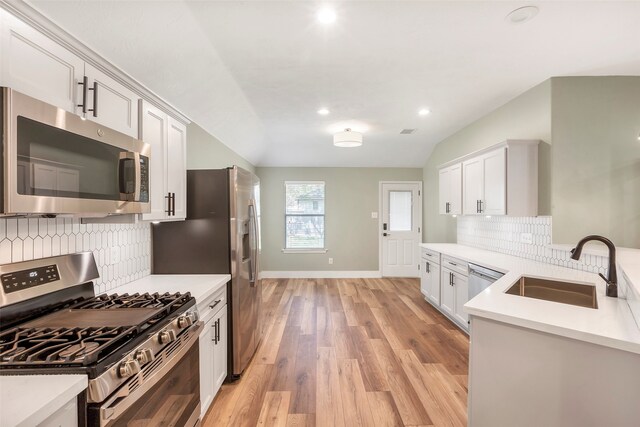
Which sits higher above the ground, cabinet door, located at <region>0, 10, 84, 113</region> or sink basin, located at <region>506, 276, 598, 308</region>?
cabinet door, located at <region>0, 10, 84, 113</region>

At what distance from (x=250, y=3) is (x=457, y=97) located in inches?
100

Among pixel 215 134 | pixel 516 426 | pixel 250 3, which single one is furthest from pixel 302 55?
pixel 516 426

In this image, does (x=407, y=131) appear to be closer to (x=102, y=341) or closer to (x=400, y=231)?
(x=400, y=231)

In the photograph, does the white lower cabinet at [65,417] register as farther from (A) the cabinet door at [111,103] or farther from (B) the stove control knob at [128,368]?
(A) the cabinet door at [111,103]

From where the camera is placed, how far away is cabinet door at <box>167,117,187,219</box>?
7.06 ft

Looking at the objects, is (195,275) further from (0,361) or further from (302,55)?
(302,55)

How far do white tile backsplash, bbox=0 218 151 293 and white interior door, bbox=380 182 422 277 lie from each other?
4842 mm

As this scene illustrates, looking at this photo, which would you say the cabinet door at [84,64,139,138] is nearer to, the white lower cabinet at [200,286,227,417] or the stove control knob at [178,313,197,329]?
the stove control knob at [178,313,197,329]

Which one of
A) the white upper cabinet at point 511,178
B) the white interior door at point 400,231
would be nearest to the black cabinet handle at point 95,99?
the white upper cabinet at point 511,178

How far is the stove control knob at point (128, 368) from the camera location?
1079mm

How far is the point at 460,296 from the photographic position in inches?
138

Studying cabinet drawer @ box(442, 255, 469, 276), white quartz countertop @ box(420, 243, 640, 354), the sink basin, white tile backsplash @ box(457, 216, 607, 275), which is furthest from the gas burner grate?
white tile backsplash @ box(457, 216, 607, 275)

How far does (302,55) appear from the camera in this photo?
2.38 metres

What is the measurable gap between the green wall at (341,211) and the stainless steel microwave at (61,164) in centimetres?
470
